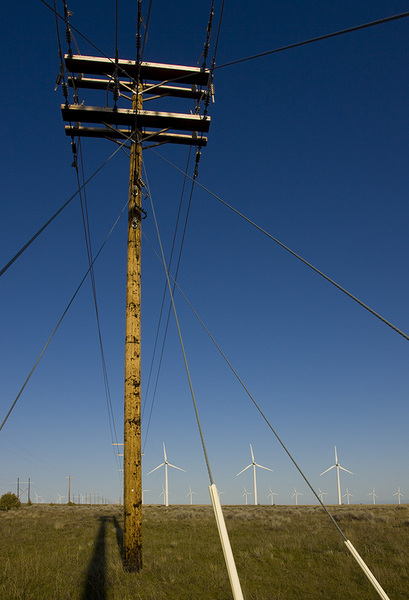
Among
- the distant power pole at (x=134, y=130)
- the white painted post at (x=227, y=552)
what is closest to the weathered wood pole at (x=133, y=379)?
the distant power pole at (x=134, y=130)

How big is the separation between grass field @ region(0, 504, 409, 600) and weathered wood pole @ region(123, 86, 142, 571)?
783mm

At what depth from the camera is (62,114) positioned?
11.0 m

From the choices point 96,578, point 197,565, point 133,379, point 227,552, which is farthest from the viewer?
point 197,565

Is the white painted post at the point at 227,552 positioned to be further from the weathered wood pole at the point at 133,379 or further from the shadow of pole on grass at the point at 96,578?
the weathered wood pole at the point at 133,379

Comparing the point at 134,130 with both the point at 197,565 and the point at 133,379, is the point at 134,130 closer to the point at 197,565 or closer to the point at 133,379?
the point at 133,379

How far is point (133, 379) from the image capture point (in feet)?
33.2

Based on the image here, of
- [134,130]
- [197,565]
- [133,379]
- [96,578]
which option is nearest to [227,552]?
[133,379]

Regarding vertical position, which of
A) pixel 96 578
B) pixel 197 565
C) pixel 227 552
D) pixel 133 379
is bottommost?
pixel 197 565

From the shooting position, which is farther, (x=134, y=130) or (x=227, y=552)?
(x=134, y=130)

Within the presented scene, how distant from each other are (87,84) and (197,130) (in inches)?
131

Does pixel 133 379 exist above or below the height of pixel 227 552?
above

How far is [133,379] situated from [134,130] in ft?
21.3

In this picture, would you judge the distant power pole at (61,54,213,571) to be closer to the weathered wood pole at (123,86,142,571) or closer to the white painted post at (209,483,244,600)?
the weathered wood pole at (123,86,142,571)

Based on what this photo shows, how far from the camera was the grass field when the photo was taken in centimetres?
848
